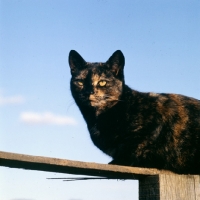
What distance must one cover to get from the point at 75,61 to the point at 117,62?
665 mm

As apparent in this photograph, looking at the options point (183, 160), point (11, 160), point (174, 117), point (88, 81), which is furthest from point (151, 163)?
point (11, 160)

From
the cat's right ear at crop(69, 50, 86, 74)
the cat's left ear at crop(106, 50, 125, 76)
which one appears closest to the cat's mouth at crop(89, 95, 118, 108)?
the cat's left ear at crop(106, 50, 125, 76)

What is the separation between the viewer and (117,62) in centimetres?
477

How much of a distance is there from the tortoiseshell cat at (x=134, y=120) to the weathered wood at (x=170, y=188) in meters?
0.94

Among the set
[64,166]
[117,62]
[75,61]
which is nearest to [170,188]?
[64,166]

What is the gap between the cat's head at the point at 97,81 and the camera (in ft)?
14.3

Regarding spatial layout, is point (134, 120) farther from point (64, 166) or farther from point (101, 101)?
point (64, 166)

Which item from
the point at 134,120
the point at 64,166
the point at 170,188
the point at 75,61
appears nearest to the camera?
the point at 64,166

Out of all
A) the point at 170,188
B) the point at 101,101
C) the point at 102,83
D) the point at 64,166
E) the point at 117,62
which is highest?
the point at 117,62

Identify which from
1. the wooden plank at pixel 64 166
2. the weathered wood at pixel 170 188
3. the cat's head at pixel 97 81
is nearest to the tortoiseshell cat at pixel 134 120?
the cat's head at pixel 97 81

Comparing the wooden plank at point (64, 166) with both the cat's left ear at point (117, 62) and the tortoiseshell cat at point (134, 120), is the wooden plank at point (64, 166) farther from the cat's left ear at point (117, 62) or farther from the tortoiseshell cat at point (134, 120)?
the cat's left ear at point (117, 62)

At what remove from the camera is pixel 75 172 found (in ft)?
8.29

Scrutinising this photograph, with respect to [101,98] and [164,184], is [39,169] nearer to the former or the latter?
[164,184]

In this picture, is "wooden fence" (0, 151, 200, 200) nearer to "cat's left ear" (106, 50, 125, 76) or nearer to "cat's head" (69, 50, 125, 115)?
"cat's head" (69, 50, 125, 115)
